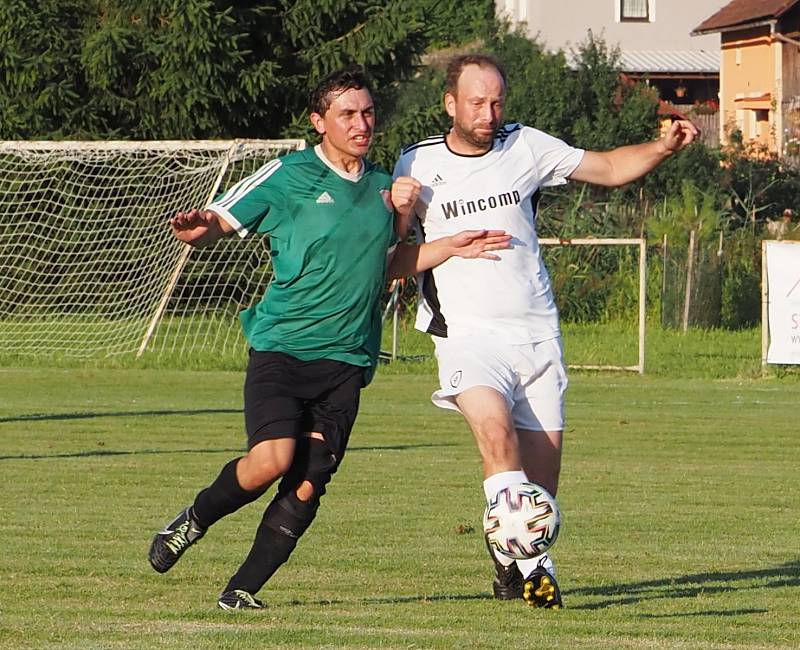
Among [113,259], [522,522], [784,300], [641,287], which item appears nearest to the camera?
[522,522]

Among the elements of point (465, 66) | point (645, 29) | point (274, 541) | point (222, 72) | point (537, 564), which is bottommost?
point (537, 564)

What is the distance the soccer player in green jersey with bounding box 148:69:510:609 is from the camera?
7039 mm

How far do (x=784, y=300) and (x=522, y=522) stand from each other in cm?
1543

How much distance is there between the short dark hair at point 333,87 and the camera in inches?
284

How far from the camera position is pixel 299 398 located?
7.08 meters

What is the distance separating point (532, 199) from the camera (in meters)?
7.52

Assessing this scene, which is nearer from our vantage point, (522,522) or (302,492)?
(522,522)

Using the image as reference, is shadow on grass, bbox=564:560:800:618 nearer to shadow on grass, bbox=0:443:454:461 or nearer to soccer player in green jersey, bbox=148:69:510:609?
soccer player in green jersey, bbox=148:69:510:609

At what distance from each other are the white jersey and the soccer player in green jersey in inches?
5.6

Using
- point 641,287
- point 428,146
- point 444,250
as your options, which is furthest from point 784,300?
point 444,250

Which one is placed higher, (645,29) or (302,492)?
(645,29)

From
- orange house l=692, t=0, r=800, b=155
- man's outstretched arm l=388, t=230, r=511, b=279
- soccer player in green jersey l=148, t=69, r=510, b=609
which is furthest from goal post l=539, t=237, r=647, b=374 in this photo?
orange house l=692, t=0, r=800, b=155

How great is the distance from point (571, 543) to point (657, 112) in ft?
118

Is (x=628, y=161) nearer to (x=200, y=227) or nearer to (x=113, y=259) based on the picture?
(x=200, y=227)
